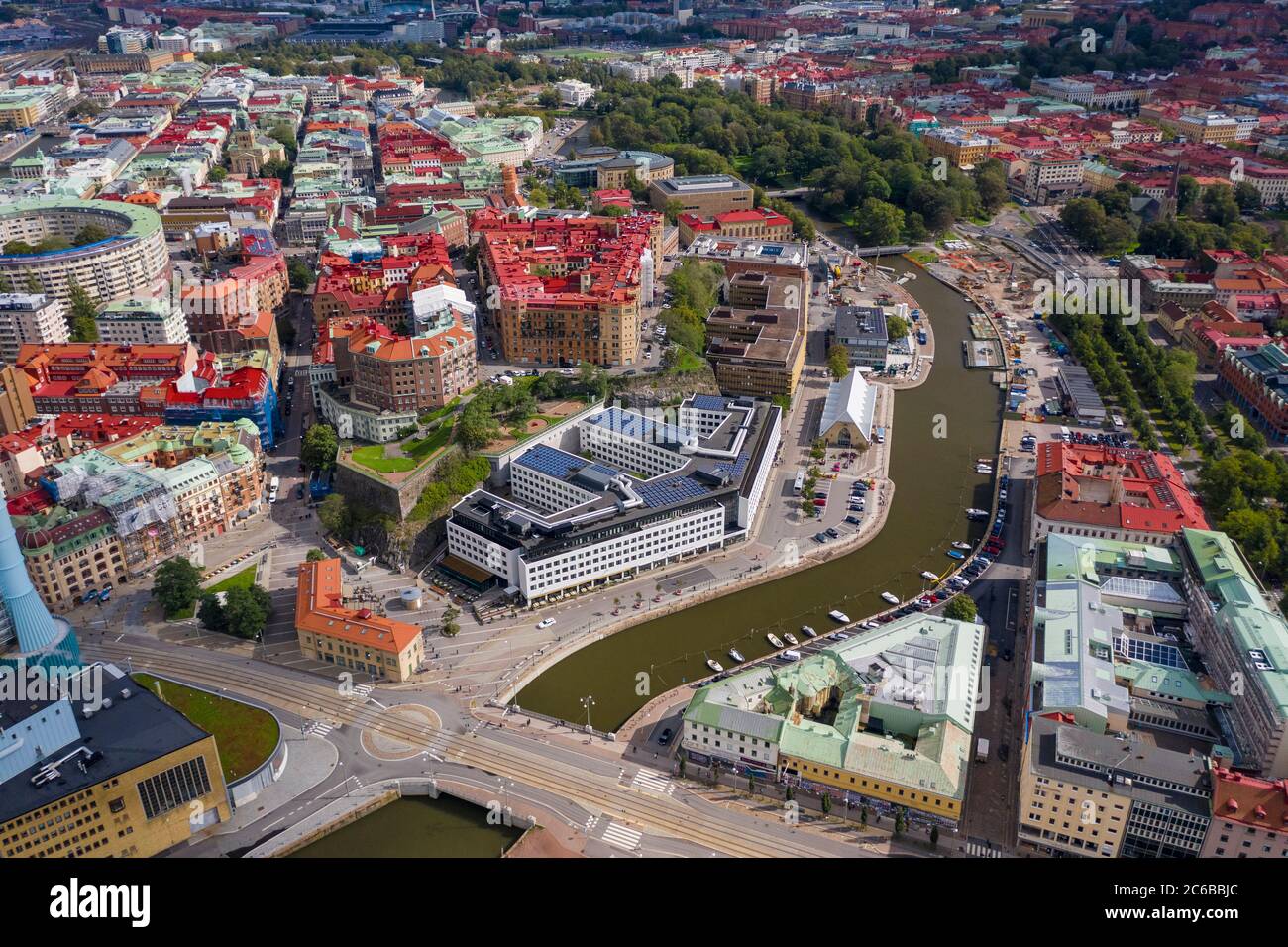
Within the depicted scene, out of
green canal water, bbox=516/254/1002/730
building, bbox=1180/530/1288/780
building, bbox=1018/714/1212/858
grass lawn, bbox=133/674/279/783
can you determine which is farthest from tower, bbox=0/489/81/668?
building, bbox=1180/530/1288/780

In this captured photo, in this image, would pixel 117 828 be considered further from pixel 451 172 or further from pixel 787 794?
pixel 451 172

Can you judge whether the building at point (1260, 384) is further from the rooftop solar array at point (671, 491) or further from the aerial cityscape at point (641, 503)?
the rooftop solar array at point (671, 491)

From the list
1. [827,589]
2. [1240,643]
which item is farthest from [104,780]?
[1240,643]

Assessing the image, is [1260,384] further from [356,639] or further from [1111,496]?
[356,639]

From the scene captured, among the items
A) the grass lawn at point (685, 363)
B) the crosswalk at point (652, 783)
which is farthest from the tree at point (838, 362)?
the crosswalk at point (652, 783)

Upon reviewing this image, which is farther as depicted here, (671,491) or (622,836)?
(671,491)

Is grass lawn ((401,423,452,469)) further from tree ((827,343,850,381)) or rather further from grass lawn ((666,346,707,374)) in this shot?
tree ((827,343,850,381))

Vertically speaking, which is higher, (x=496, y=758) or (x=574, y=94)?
(x=574, y=94)
